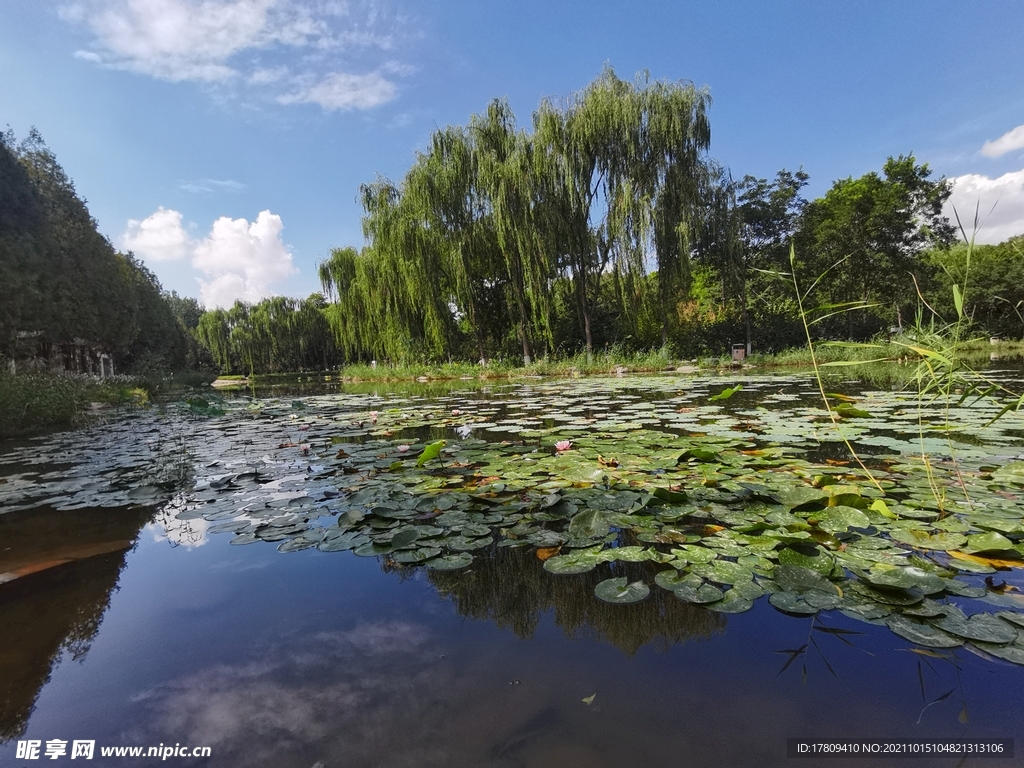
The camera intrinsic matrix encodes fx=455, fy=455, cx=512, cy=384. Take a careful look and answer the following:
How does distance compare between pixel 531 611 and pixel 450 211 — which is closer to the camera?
pixel 531 611

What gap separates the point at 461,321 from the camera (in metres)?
20.0

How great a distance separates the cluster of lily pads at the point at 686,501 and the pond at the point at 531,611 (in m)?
0.01

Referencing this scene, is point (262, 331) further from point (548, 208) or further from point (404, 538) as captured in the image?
point (404, 538)

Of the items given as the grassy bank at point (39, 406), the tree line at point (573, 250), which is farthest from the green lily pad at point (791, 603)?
the tree line at point (573, 250)

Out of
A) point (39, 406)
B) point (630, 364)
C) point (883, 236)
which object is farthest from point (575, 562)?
point (883, 236)

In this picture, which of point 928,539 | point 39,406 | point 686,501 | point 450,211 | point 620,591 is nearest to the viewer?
point 620,591

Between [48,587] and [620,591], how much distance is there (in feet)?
6.79

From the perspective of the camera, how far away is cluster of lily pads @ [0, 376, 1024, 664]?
1.36 metres

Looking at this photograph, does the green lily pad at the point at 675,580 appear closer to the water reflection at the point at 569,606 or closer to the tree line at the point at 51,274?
the water reflection at the point at 569,606

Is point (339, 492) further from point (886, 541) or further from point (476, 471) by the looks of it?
point (886, 541)

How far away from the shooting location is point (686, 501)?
2.09m

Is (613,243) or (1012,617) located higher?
(613,243)

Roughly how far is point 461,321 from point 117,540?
1812cm

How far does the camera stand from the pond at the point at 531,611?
951 millimetres
